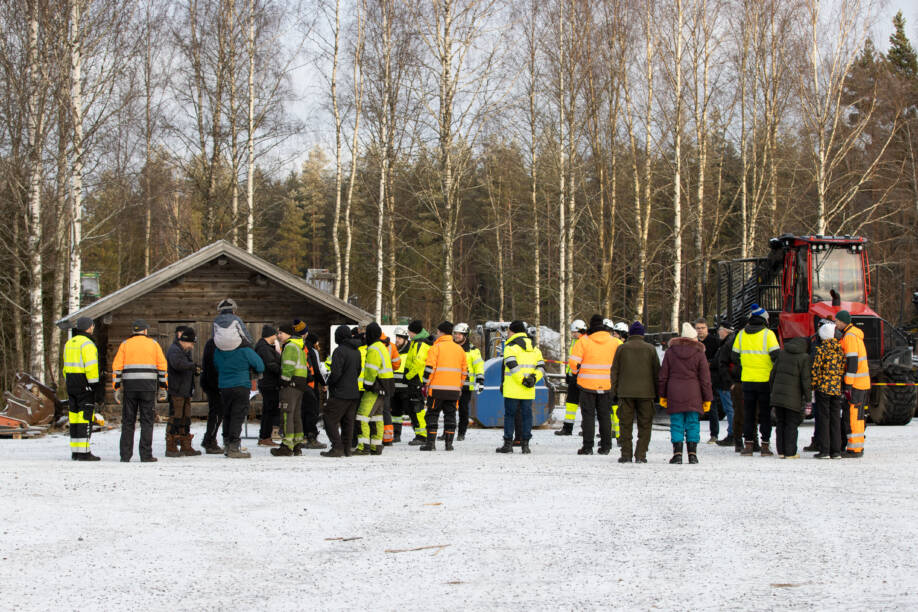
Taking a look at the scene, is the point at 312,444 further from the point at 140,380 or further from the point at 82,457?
the point at 82,457

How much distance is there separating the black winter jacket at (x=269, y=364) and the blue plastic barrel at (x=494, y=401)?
630 cm

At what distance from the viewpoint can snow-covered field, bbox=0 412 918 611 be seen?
598 cm

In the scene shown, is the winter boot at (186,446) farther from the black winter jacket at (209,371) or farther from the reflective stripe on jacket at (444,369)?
the reflective stripe on jacket at (444,369)

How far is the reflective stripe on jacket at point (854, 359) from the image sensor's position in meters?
13.0

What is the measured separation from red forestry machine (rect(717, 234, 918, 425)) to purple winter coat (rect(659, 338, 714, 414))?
7562 mm

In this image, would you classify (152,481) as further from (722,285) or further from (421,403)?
(722,285)

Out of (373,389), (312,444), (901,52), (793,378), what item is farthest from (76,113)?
(901,52)

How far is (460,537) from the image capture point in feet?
25.0

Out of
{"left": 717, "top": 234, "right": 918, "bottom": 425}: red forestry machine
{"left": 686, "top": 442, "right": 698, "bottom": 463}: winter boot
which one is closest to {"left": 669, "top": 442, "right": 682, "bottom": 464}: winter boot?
{"left": 686, "top": 442, "right": 698, "bottom": 463}: winter boot

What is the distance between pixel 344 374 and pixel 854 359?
6.70 metres

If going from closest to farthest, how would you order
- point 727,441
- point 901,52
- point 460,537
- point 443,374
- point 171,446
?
point 460,537, point 171,446, point 443,374, point 727,441, point 901,52

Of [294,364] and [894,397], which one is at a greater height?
[294,364]

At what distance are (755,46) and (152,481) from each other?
89.1 feet

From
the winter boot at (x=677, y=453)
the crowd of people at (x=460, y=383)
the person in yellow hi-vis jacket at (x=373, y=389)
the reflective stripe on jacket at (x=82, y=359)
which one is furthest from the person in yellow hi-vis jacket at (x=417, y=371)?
the reflective stripe on jacket at (x=82, y=359)
